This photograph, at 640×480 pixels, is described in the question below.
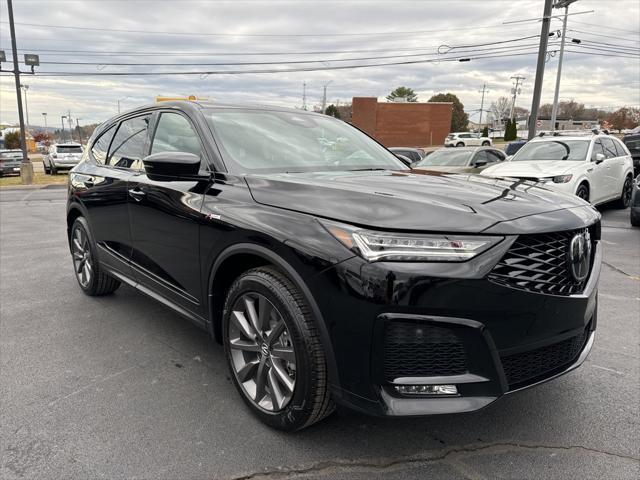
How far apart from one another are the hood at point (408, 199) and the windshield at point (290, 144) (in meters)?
0.29

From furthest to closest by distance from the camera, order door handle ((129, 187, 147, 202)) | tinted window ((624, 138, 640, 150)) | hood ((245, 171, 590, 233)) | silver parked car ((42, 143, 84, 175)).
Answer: silver parked car ((42, 143, 84, 175)), tinted window ((624, 138, 640, 150)), door handle ((129, 187, 147, 202)), hood ((245, 171, 590, 233))

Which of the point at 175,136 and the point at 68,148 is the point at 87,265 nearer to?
the point at 175,136

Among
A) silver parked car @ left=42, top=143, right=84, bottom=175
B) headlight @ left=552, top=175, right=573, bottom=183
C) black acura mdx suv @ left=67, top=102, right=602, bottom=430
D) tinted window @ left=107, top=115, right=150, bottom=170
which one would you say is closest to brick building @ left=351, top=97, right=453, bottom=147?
silver parked car @ left=42, top=143, right=84, bottom=175

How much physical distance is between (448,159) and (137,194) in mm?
10160

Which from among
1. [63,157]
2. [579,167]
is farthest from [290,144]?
[63,157]

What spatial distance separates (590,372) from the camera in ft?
10.7

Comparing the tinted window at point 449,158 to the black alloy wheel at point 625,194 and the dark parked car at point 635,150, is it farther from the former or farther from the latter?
the dark parked car at point 635,150

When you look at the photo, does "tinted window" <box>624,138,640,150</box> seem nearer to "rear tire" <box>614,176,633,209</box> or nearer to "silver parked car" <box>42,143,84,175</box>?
"rear tire" <box>614,176,633,209</box>

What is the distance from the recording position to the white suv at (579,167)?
875cm

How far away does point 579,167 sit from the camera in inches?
356

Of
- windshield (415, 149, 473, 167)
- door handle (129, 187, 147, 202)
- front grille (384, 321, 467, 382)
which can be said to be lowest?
front grille (384, 321, 467, 382)

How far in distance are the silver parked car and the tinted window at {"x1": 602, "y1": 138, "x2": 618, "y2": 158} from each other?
22.0m

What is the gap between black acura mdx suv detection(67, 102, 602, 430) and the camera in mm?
2002

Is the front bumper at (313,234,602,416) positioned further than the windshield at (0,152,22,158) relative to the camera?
No
